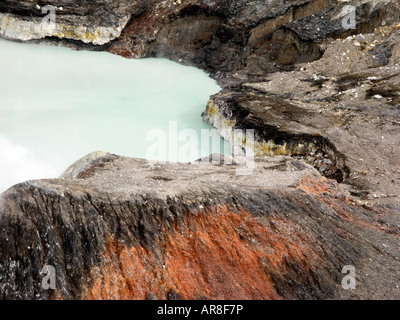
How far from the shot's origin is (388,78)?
16109mm

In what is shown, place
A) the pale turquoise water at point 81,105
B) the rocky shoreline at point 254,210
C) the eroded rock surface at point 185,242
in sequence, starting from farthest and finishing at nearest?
1. the pale turquoise water at point 81,105
2. the rocky shoreline at point 254,210
3. the eroded rock surface at point 185,242

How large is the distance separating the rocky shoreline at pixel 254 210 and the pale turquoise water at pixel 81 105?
172cm

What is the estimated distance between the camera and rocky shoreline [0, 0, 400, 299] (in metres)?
6.46

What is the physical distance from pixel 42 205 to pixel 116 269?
133 cm

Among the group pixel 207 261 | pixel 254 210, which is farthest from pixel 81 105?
pixel 207 261

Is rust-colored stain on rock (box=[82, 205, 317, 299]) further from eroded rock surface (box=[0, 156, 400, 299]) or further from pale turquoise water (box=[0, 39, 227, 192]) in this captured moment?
pale turquoise water (box=[0, 39, 227, 192])

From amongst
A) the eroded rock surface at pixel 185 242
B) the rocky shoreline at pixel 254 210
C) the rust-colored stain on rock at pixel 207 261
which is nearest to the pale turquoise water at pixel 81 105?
the rocky shoreline at pixel 254 210

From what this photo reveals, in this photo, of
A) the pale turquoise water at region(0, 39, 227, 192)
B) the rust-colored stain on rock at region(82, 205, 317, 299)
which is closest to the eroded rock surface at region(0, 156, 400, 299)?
the rust-colored stain on rock at region(82, 205, 317, 299)

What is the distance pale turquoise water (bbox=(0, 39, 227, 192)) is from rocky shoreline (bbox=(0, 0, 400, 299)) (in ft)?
5.66

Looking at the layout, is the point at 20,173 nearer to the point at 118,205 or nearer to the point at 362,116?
the point at 118,205

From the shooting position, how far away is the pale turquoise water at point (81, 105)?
518 inches

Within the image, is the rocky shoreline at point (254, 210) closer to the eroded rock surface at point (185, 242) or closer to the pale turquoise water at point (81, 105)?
the eroded rock surface at point (185, 242)

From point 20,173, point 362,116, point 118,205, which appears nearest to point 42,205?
point 118,205
